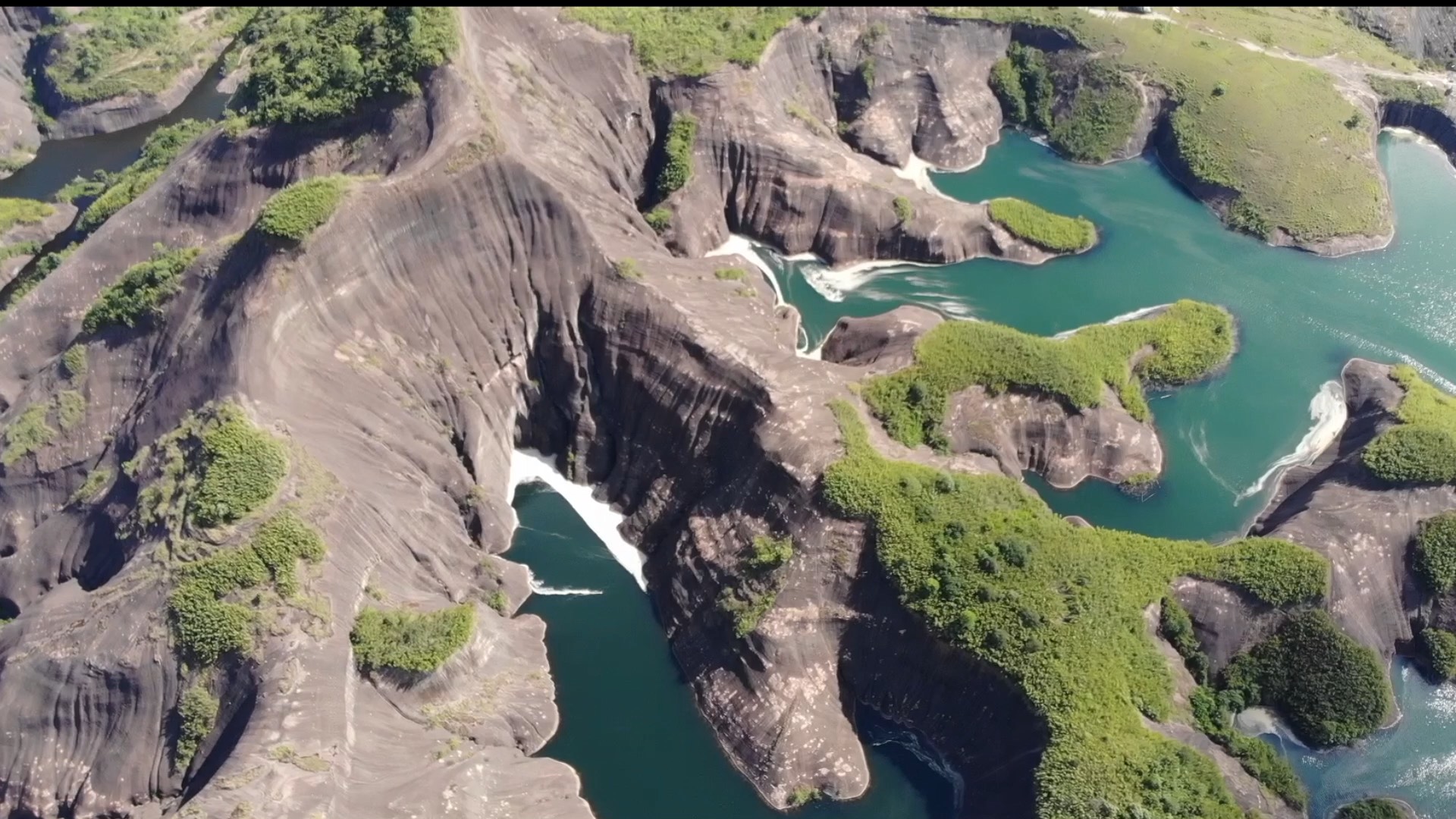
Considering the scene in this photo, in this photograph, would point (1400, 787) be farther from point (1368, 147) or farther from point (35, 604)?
point (35, 604)

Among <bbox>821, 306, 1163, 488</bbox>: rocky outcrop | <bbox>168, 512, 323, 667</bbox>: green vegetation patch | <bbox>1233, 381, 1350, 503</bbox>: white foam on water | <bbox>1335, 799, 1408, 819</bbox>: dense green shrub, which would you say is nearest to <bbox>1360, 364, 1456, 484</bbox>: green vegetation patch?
<bbox>1233, 381, 1350, 503</bbox>: white foam on water

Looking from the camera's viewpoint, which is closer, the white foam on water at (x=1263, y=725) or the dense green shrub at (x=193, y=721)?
the dense green shrub at (x=193, y=721)

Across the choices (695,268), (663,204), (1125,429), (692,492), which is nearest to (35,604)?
(692,492)

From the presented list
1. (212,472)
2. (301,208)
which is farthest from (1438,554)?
(301,208)

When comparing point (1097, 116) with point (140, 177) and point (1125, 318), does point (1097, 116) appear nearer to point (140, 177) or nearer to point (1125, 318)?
point (1125, 318)

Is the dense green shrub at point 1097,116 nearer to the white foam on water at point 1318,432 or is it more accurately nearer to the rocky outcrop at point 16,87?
the white foam on water at point 1318,432

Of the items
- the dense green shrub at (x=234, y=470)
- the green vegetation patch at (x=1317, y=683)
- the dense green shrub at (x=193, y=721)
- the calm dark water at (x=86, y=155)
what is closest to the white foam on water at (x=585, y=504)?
the dense green shrub at (x=234, y=470)

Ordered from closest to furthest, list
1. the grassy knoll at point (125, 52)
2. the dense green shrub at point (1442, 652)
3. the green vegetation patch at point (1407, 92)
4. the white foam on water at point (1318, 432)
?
the dense green shrub at point (1442, 652), the white foam on water at point (1318, 432), the green vegetation patch at point (1407, 92), the grassy knoll at point (125, 52)
